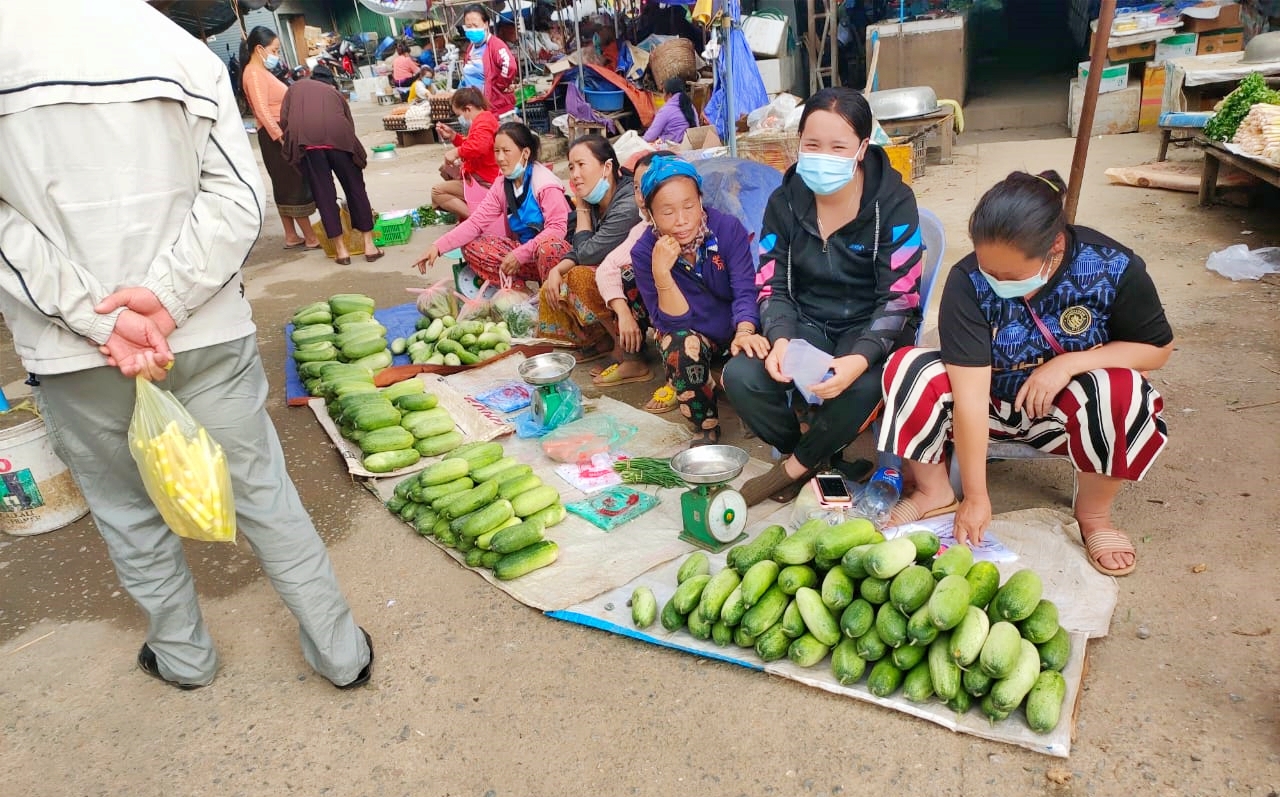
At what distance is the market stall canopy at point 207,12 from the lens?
13.5m

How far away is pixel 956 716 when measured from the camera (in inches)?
86.7

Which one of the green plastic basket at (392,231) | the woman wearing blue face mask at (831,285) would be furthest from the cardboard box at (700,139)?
the woman wearing blue face mask at (831,285)

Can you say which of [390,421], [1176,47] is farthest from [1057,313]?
[1176,47]

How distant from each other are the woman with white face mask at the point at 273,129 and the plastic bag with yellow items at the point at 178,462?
6663mm

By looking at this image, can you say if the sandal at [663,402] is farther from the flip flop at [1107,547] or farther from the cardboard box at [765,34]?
the cardboard box at [765,34]

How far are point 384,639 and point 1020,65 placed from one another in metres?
15.5

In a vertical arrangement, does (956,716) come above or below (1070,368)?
Answer: below

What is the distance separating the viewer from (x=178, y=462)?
2107mm

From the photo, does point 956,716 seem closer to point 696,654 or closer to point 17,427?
point 696,654

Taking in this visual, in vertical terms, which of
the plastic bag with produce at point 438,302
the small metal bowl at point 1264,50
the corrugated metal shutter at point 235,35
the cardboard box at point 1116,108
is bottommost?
the plastic bag with produce at point 438,302

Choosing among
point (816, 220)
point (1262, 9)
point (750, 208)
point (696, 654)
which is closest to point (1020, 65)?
point (1262, 9)

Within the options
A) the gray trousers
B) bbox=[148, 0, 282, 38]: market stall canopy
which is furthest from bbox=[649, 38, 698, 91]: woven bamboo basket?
the gray trousers

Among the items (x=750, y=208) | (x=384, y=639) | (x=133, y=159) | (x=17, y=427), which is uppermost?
(x=133, y=159)

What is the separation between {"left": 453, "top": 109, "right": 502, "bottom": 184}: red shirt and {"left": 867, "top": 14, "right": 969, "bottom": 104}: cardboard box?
6471mm
